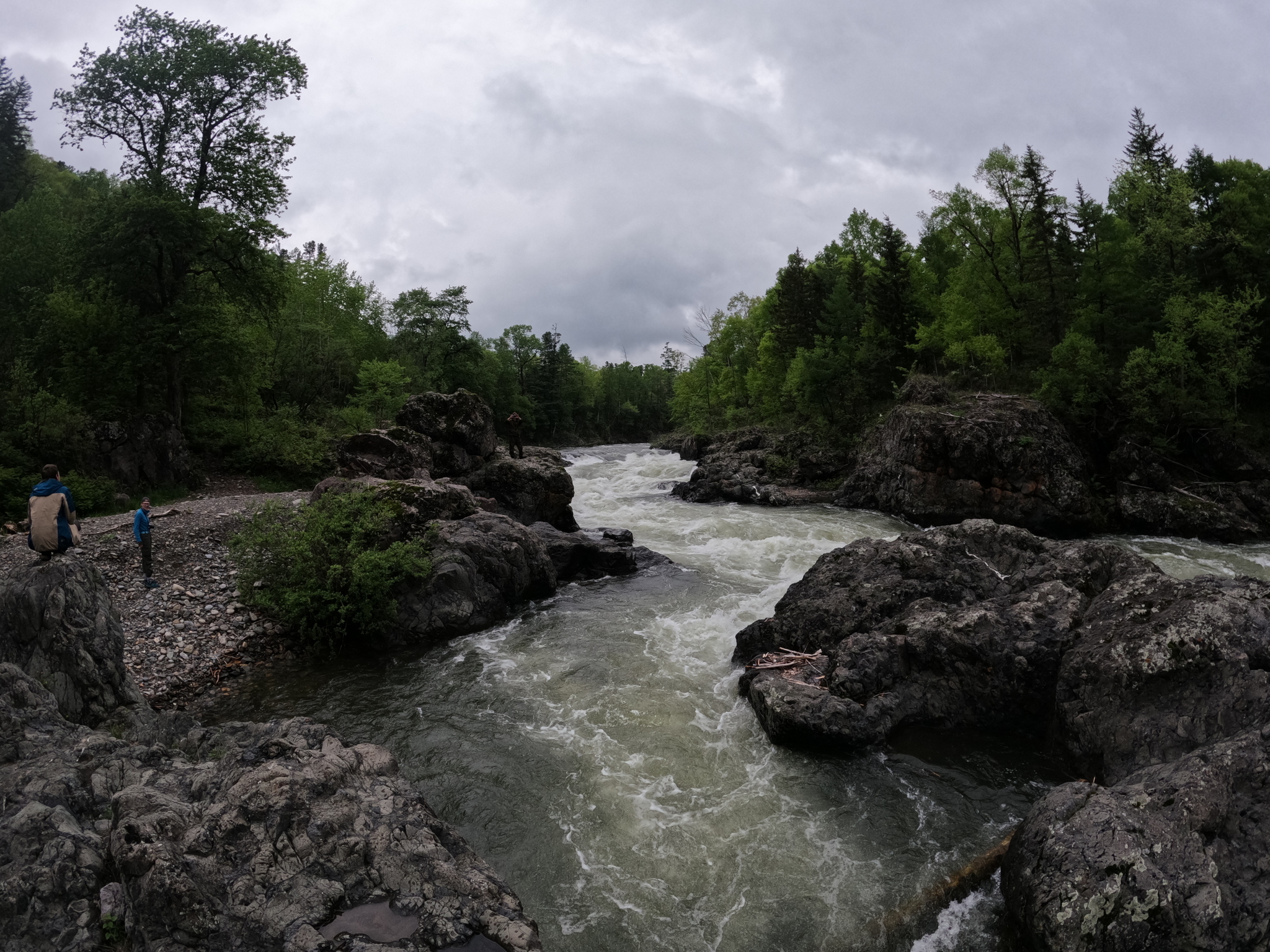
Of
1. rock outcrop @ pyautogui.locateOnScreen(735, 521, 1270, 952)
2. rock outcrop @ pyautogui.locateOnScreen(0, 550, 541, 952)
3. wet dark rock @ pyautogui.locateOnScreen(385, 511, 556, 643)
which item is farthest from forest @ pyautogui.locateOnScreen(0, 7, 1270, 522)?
rock outcrop @ pyautogui.locateOnScreen(735, 521, 1270, 952)

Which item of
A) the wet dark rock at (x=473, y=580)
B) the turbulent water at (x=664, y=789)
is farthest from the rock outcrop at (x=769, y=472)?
the turbulent water at (x=664, y=789)

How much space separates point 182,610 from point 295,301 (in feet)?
129

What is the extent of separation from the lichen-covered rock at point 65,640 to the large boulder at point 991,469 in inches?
1125

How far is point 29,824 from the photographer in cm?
488

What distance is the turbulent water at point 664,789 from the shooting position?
21.7ft

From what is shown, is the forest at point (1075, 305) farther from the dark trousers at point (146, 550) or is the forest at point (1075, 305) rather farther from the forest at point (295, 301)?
the dark trousers at point (146, 550)

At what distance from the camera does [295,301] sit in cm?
4650

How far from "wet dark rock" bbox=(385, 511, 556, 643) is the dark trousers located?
5.94 metres

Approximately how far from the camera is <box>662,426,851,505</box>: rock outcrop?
3475 cm

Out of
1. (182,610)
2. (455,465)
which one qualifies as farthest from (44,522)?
(455,465)

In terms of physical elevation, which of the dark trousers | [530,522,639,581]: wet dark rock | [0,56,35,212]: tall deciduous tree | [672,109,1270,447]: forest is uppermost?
[0,56,35,212]: tall deciduous tree

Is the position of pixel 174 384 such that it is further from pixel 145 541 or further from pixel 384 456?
pixel 145 541

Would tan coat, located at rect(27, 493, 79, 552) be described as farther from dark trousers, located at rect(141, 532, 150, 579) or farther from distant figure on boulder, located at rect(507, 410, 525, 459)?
distant figure on boulder, located at rect(507, 410, 525, 459)

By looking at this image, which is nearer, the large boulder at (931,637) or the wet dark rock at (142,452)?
the large boulder at (931,637)
